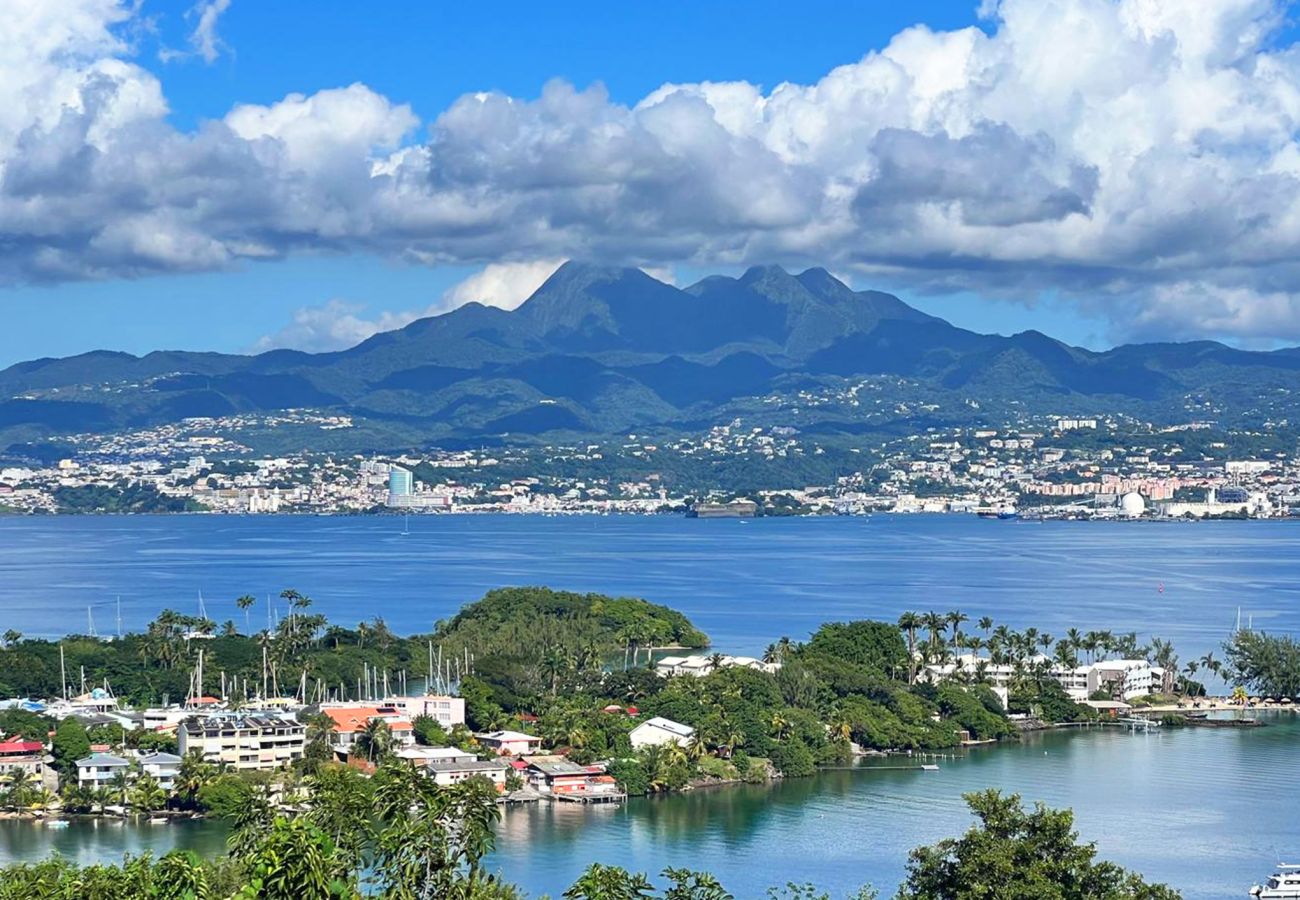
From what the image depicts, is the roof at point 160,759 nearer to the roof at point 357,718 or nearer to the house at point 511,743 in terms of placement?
the roof at point 357,718

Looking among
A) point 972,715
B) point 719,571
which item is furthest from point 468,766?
point 719,571

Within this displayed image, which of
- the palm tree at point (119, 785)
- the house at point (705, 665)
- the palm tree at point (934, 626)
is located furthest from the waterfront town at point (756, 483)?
the palm tree at point (119, 785)

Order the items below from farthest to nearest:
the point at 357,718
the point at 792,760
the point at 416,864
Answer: the point at 357,718, the point at 792,760, the point at 416,864

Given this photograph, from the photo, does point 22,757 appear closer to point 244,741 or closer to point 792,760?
point 244,741

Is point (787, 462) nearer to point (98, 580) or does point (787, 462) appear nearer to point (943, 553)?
point (943, 553)

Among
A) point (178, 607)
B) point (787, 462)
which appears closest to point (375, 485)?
point (787, 462)
